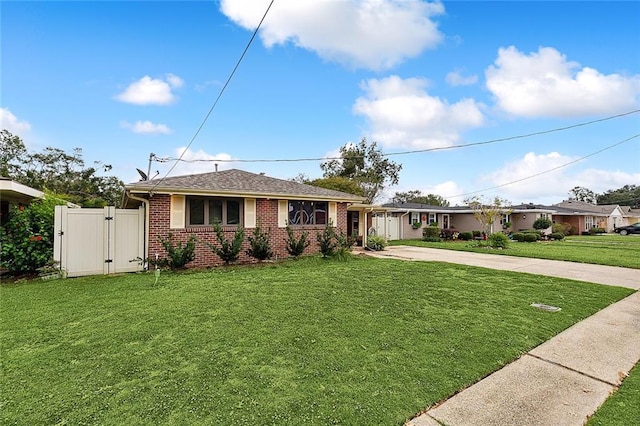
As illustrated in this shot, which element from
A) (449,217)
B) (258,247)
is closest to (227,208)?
(258,247)

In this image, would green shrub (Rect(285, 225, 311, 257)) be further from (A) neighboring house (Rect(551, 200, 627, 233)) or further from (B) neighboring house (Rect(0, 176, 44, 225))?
(A) neighboring house (Rect(551, 200, 627, 233))

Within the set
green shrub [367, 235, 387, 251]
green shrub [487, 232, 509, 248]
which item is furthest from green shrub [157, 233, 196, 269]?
green shrub [487, 232, 509, 248]

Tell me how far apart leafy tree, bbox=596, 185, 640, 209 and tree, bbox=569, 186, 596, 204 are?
1683 millimetres

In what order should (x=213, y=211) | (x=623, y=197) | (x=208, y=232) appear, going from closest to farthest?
(x=208, y=232)
(x=213, y=211)
(x=623, y=197)

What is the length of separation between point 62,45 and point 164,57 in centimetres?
280

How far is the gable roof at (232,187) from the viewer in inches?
357

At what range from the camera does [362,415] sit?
2.46 meters

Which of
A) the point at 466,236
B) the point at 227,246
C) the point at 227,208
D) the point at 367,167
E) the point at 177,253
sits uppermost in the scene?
the point at 367,167

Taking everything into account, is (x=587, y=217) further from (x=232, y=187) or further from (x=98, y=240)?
(x=98, y=240)

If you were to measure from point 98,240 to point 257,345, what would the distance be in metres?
7.07

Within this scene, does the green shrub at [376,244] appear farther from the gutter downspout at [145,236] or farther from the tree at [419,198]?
the tree at [419,198]

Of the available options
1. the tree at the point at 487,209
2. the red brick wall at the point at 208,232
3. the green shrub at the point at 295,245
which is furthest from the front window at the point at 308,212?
→ the tree at the point at 487,209

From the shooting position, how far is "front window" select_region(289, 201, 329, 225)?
11875mm

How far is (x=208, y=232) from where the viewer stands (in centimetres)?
995
